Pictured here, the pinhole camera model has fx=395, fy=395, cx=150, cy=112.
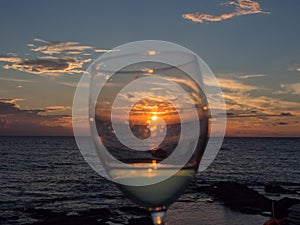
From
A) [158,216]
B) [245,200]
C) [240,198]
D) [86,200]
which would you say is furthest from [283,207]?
[158,216]

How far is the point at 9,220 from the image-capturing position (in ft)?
66.7

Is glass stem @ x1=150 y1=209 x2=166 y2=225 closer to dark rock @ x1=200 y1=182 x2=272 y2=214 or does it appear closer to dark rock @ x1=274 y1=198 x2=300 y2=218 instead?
dark rock @ x1=274 y1=198 x2=300 y2=218

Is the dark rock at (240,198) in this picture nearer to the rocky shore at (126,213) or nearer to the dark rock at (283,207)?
the rocky shore at (126,213)

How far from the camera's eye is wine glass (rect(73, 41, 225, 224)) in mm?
780

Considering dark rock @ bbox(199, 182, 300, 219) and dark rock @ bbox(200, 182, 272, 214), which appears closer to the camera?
dark rock @ bbox(199, 182, 300, 219)

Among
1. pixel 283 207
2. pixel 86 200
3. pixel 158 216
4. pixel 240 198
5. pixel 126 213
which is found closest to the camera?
pixel 158 216

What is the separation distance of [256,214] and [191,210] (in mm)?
3461

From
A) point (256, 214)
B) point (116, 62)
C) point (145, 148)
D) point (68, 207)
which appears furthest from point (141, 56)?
point (68, 207)

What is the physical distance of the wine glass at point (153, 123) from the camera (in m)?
0.78

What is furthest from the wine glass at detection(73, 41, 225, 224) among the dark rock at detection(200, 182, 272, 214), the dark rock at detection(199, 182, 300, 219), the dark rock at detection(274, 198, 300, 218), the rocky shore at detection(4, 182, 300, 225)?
the dark rock at detection(200, 182, 272, 214)

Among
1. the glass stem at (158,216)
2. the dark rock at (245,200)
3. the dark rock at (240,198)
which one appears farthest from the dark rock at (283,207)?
the glass stem at (158,216)

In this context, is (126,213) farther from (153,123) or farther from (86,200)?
(153,123)

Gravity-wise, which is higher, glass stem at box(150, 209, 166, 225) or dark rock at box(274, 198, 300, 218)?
glass stem at box(150, 209, 166, 225)

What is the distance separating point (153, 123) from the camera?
2.72 feet
